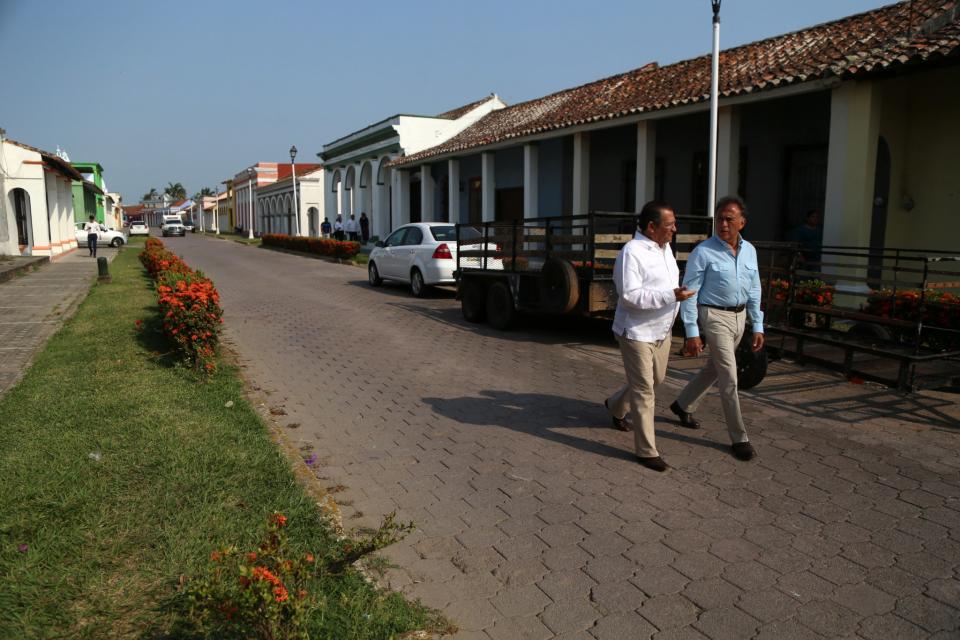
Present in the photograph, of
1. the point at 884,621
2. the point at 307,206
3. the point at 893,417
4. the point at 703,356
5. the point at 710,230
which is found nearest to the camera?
the point at 884,621

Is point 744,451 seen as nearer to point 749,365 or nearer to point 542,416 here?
point 749,365

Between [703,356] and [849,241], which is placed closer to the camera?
[703,356]

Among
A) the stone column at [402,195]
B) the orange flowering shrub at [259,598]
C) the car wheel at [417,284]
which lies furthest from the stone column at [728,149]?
the stone column at [402,195]

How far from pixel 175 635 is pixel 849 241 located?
10861 millimetres

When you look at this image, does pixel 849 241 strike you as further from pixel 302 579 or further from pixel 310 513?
pixel 302 579

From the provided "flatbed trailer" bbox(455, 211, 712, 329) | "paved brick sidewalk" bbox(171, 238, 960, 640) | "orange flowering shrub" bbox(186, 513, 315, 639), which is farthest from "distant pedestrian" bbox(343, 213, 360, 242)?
"orange flowering shrub" bbox(186, 513, 315, 639)

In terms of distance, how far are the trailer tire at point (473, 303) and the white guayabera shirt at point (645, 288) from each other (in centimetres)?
662

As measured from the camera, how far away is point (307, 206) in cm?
5103

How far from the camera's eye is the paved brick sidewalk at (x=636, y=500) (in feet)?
10.2

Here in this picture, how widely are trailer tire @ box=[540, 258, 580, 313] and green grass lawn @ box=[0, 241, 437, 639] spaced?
4065mm

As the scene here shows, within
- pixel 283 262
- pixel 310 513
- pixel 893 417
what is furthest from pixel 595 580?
pixel 283 262

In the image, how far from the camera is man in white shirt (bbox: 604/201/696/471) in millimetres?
4602

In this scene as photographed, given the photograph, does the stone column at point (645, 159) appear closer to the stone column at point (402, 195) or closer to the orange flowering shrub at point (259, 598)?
the orange flowering shrub at point (259, 598)

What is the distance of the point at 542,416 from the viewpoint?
6.03m
